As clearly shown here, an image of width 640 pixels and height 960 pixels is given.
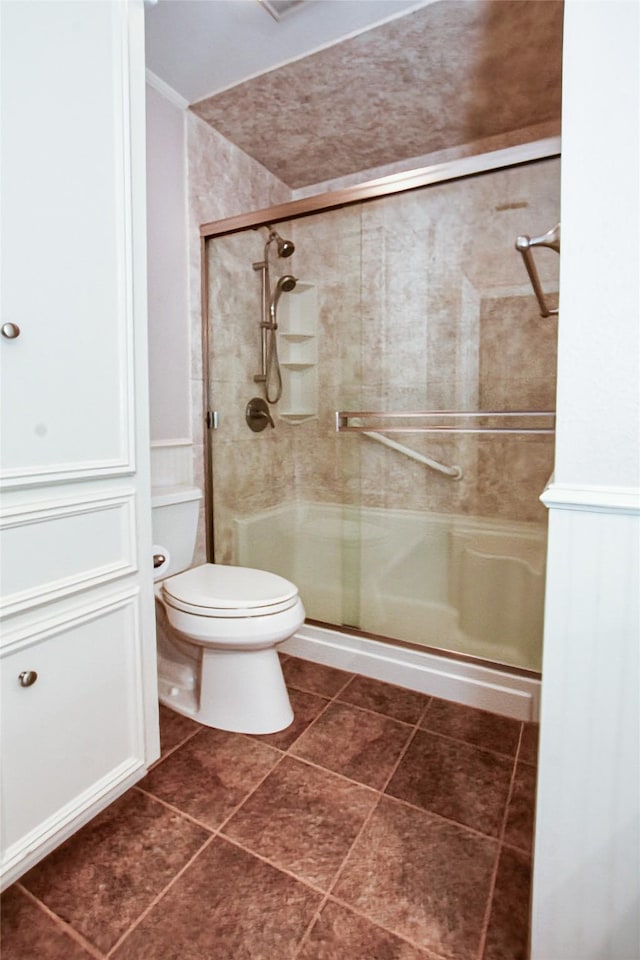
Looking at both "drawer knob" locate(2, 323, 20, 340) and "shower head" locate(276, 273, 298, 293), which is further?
"shower head" locate(276, 273, 298, 293)

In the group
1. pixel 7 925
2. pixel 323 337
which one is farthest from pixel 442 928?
pixel 323 337

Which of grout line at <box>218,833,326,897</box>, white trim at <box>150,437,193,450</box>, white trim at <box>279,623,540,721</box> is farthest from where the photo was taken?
white trim at <box>150,437,193,450</box>

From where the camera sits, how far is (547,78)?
72.1 inches

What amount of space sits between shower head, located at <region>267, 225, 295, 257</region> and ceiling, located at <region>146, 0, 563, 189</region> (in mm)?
472

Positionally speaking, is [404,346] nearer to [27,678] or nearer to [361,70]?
[361,70]

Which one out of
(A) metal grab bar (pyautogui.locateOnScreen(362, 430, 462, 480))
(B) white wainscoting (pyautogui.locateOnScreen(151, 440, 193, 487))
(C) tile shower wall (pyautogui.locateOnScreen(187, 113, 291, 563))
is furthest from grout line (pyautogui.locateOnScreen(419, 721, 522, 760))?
(B) white wainscoting (pyautogui.locateOnScreen(151, 440, 193, 487))

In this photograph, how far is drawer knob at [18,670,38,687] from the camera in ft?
3.38

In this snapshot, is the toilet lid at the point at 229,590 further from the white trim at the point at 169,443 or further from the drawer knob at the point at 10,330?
the drawer knob at the point at 10,330

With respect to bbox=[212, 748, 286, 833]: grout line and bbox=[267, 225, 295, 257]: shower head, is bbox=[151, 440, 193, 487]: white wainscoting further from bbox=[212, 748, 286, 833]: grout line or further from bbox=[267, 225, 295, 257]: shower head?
bbox=[212, 748, 286, 833]: grout line

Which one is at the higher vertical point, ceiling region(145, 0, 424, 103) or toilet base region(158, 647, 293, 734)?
ceiling region(145, 0, 424, 103)

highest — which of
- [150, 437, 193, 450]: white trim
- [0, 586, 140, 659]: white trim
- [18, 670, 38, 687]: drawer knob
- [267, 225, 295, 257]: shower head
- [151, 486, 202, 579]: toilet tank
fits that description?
[267, 225, 295, 257]: shower head

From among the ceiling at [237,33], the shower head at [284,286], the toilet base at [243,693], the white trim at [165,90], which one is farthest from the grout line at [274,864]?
the white trim at [165,90]

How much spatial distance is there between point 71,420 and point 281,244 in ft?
4.64

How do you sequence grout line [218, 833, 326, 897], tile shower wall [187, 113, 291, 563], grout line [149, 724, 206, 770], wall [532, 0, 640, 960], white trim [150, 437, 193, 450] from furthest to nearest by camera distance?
tile shower wall [187, 113, 291, 563] → white trim [150, 437, 193, 450] → grout line [149, 724, 206, 770] → grout line [218, 833, 326, 897] → wall [532, 0, 640, 960]
